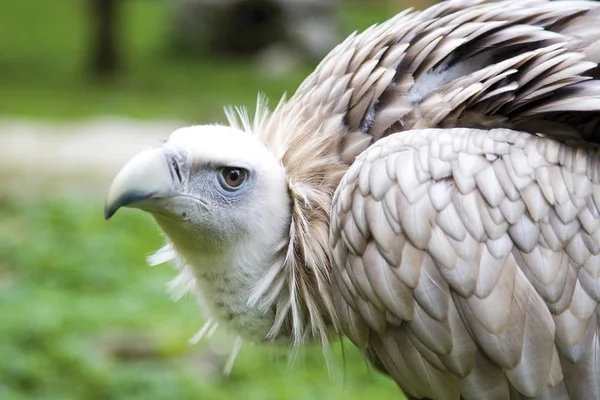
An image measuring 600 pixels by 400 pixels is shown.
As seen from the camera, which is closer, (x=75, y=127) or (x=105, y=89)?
(x=75, y=127)

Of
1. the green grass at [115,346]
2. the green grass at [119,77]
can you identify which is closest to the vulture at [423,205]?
the green grass at [115,346]

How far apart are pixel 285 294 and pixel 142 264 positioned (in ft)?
11.0

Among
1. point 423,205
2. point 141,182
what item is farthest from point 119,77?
point 423,205

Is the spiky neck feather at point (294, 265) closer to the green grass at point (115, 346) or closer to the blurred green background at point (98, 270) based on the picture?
the blurred green background at point (98, 270)

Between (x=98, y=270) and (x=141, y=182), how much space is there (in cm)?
341

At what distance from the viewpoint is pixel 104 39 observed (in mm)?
12328

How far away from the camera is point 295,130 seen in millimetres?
2715

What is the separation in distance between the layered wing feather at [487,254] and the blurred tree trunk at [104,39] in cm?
1039

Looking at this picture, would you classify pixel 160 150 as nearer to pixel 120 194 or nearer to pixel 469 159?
pixel 120 194

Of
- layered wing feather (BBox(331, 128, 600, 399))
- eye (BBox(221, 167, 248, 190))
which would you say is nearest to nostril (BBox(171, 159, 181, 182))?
eye (BBox(221, 167, 248, 190))

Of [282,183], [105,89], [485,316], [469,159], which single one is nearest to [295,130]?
[282,183]

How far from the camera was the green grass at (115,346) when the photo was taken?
4.23 m

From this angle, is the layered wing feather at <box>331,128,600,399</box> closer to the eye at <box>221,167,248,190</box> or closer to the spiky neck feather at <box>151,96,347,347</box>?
the spiky neck feather at <box>151,96,347,347</box>

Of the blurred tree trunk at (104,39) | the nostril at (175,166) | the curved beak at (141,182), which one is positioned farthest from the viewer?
the blurred tree trunk at (104,39)
